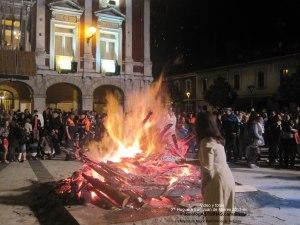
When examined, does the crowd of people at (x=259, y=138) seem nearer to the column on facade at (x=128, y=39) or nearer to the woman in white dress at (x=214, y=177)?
the woman in white dress at (x=214, y=177)

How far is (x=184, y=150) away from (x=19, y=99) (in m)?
18.0

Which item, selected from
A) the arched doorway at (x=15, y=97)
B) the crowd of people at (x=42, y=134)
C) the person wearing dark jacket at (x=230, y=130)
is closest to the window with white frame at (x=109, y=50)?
→ the arched doorway at (x=15, y=97)

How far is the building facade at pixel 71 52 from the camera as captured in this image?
24938 millimetres

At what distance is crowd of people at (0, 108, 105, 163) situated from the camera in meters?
16.0

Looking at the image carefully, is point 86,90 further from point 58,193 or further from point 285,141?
point 58,193

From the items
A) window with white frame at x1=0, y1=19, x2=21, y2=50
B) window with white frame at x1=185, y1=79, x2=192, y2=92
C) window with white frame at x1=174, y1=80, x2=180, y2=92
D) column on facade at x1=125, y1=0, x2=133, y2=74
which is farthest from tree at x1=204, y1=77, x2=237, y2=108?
window with white frame at x1=0, y1=19, x2=21, y2=50

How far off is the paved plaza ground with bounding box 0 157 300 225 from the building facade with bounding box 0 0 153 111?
41.9 feet

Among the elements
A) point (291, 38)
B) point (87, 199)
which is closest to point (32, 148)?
point (87, 199)

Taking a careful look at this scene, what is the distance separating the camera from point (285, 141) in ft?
49.3

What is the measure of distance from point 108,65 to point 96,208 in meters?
20.7

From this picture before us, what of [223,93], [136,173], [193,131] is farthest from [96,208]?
[223,93]

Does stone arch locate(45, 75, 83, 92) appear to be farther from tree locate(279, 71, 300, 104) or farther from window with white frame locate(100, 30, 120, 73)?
tree locate(279, 71, 300, 104)

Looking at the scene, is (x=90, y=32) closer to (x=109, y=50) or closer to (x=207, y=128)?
(x=109, y=50)

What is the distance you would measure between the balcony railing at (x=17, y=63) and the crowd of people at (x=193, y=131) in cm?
585
